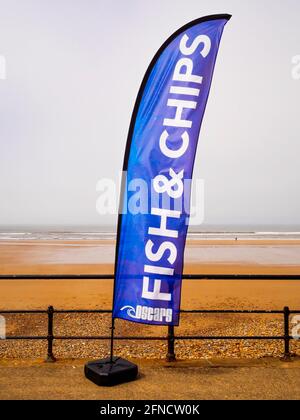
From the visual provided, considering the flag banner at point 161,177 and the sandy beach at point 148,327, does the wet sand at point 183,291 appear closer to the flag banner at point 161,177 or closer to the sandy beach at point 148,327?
the sandy beach at point 148,327

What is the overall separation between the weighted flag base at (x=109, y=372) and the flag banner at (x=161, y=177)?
1.69ft

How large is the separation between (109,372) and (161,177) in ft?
6.78

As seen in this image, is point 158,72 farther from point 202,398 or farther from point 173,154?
point 202,398

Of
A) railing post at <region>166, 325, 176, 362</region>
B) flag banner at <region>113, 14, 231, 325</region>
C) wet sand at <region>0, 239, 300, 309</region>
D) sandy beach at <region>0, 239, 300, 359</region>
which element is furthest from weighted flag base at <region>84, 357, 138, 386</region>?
wet sand at <region>0, 239, 300, 309</region>

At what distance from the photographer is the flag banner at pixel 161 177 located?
12.3 feet

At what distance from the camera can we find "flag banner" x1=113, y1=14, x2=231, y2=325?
3758mm

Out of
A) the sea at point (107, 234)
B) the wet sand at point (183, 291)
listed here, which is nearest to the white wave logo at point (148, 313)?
the wet sand at point (183, 291)

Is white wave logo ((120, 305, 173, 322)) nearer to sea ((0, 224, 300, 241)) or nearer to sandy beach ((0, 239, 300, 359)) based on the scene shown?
sandy beach ((0, 239, 300, 359))

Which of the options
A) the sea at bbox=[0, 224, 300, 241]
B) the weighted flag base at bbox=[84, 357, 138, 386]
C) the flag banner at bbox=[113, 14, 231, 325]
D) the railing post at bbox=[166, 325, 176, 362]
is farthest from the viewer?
the sea at bbox=[0, 224, 300, 241]

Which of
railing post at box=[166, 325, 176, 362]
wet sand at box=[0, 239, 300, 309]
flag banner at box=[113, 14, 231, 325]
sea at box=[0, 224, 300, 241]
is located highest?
flag banner at box=[113, 14, 231, 325]

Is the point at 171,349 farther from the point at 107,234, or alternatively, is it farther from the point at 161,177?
the point at 107,234

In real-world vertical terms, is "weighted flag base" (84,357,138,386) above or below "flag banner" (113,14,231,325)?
below

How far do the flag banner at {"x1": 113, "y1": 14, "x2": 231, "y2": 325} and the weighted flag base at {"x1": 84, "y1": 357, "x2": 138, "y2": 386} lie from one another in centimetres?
52

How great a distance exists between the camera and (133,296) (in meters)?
3.83
